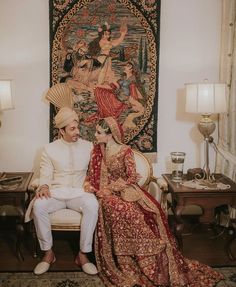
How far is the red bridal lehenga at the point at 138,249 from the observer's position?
9.73 feet

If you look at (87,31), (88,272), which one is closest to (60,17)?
(87,31)

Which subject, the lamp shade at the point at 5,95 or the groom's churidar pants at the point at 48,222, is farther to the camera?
the lamp shade at the point at 5,95

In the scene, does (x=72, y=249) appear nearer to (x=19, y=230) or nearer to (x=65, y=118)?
(x=19, y=230)

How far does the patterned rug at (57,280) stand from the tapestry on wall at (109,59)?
1427mm

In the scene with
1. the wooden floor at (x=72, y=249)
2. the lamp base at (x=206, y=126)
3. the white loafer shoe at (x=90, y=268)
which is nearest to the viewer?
the white loafer shoe at (x=90, y=268)

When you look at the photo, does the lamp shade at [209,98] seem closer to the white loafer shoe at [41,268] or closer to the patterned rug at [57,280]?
the patterned rug at [57,280]

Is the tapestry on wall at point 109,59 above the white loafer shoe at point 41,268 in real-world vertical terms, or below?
above

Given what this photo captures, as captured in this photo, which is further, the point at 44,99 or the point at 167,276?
the point at 44,99

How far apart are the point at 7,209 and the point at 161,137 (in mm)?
1830

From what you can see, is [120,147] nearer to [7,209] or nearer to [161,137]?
[161,137]

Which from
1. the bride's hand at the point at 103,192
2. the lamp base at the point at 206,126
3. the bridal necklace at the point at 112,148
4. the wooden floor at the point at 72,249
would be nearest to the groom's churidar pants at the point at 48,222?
the bride's hand at the point at 103,192

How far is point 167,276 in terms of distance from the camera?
9.72 ft

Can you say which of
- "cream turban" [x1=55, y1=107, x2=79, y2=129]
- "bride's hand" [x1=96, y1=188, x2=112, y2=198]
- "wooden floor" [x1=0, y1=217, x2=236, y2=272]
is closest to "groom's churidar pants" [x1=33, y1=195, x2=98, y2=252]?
"bride's hand" [x1=96, y1=188, x2=112, y2=198]

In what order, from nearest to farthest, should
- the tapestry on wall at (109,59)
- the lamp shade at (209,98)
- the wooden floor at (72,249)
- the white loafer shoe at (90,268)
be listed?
the white loafer shoe at (90,268), the wooden floor at (72,249), the lamp shade at (209,98), the tapestry on wall at (109,59)
